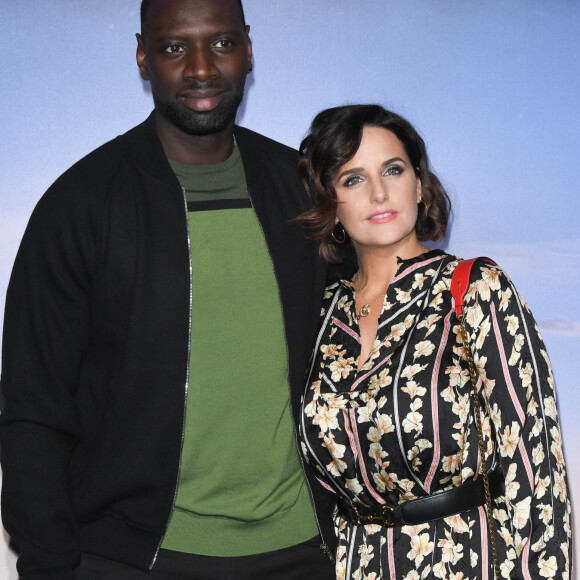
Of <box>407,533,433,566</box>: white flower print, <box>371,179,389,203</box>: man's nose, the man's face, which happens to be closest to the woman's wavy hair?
<box>371,179,389,203</box>: man's nose

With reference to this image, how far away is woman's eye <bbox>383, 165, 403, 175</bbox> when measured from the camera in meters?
2.46

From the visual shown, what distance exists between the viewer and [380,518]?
2.22m

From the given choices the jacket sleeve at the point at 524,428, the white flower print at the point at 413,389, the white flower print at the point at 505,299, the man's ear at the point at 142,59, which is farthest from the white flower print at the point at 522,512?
the man's ear at the point at 142,59

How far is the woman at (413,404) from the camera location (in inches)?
82.4

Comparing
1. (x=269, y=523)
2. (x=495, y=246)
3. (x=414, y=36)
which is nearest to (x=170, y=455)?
(x=269, y=523)

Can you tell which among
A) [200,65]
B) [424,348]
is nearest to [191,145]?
[200,65]

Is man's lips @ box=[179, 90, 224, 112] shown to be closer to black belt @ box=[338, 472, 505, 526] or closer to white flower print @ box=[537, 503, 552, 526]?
black belt @ box=[338, 472, 505, 526]

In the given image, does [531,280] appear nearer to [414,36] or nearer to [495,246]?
[495,246]

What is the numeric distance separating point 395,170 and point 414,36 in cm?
70

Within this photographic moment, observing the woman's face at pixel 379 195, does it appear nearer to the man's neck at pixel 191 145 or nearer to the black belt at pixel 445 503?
the man's neck at pixel 191 145

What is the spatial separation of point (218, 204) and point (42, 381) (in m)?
0.61

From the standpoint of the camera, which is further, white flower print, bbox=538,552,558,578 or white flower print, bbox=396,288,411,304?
white flower print, bbox=396,288,411,304

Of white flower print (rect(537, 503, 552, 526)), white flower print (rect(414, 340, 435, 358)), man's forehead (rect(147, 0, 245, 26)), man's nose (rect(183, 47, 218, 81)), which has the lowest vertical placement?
white flower print (rect(537, 503, 552, 526))

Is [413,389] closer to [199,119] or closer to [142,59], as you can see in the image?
[199,119]
